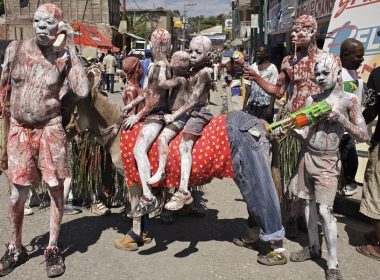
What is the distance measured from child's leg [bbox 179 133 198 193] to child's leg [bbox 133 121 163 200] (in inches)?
11.3

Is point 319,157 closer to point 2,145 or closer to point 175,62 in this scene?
point 175,62

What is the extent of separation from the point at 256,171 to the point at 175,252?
117 centimetres

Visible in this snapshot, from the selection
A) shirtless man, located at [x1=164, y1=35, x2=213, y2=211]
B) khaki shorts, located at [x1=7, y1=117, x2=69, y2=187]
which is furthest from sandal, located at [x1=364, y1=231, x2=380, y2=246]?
khaki shorts, located at [x1=7, y1=117, x2=69, y2=187]

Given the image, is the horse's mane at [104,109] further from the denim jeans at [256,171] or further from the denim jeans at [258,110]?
the denim jeans at [258,110]

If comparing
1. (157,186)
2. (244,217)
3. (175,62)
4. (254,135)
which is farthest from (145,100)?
(244,217)

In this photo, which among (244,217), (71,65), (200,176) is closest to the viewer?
(71,65)

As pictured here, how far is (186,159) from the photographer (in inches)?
146

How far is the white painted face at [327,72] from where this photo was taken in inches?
129

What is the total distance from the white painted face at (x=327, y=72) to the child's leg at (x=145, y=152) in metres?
1.48

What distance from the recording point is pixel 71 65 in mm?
3570

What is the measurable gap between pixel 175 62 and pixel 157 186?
115 centimetres

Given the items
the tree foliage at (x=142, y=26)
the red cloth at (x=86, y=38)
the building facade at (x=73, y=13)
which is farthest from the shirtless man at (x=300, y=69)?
the tree foliage at (x=142, y=26)

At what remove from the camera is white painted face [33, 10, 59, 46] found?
3334 millimetres

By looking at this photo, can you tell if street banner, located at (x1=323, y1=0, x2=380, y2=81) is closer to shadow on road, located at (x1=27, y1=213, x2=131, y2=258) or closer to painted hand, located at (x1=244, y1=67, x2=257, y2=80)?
painted hand, located at (x1=244, y1=67, x2=257, y2=80)
